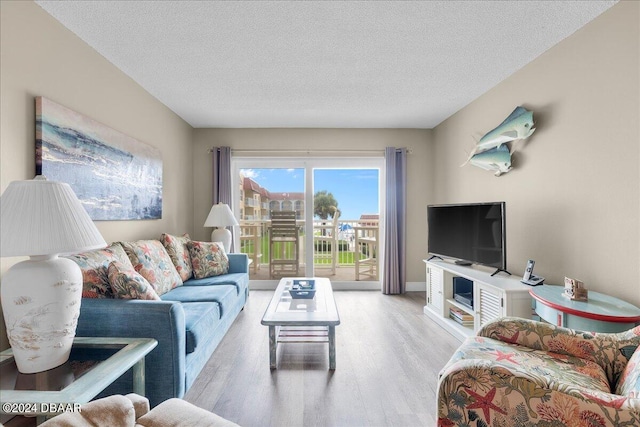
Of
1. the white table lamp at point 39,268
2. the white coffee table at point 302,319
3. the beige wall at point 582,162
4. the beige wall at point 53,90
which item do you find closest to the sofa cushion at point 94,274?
the beige wall at point 53,90

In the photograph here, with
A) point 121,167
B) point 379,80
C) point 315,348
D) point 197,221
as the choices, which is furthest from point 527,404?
point 197,221

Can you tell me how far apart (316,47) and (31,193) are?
2045 mm

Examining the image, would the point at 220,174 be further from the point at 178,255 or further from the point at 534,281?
the point at 534,281

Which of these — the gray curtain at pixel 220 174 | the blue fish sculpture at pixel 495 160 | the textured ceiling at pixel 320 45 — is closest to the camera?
the textured ceiling at pixel 320 45

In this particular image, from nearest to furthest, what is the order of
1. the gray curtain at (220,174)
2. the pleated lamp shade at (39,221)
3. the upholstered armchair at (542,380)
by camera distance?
the upholstered armchair at (542,380), the pleated lamp shade at (39,221), the gray curtain at (220,174)

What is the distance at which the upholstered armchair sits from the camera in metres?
0.96

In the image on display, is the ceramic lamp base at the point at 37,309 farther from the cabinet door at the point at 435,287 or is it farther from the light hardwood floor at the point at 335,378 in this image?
the cabinet door at the point at 435,287

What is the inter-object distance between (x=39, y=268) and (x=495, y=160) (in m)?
3.52

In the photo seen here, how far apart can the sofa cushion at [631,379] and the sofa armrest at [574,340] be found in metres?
0.07

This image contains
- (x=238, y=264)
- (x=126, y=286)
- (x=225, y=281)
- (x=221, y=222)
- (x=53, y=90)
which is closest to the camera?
(x=126, y=286)

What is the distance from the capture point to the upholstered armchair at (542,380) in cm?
96

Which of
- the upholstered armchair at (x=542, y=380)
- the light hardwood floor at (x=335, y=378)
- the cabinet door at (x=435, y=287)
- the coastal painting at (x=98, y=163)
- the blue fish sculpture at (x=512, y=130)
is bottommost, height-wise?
the light hardwood floor at (x=335, y=378)

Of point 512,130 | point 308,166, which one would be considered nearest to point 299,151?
point 308,166

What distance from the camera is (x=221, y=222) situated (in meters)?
4.04
